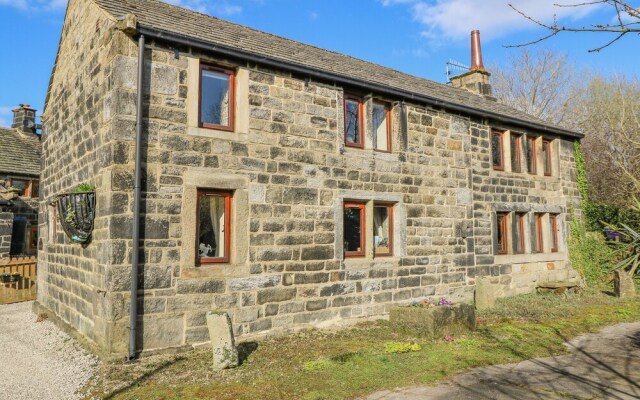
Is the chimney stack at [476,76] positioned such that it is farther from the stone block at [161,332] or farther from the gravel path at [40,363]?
the gravel path at [40,363]

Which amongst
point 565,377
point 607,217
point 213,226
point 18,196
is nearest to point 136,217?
point 213,226

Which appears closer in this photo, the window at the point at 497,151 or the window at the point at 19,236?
the window at the point at 497,151

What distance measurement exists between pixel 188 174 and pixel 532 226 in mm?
10526

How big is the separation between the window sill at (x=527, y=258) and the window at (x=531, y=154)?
2578 millimetres

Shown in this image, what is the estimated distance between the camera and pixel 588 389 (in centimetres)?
547

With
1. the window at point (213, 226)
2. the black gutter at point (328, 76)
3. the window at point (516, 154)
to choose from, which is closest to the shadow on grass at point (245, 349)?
the window at point (213, 226)

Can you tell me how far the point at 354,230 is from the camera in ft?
33.0

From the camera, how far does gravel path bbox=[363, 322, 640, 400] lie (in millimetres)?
5320

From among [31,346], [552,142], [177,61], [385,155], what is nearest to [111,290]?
[31,346]

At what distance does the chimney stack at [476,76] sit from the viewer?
16.6 metres

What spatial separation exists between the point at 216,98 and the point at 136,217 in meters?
2.66

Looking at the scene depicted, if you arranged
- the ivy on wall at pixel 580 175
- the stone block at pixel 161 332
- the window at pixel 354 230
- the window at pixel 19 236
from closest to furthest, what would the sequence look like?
the stone block at pixel 161 332, the window at pixel 354 230, the ivy on wall at pixel 580 175, the window at pixel 19 236

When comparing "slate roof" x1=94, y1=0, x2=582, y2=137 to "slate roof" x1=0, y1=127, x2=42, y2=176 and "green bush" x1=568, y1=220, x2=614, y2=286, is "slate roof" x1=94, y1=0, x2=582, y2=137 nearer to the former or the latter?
"green bush" x1=568, y1=220, x2=614, y2=286

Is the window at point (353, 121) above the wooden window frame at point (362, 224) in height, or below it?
above
